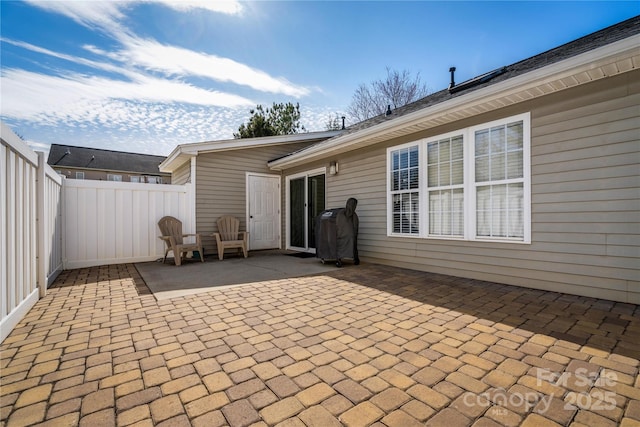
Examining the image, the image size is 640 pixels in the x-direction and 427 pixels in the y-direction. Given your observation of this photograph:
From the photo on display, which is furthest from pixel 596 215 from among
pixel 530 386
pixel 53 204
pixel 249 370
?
pixel 53 204

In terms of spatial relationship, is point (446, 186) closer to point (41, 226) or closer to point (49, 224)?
point (41, 226)

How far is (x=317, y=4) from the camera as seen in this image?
6.16 m

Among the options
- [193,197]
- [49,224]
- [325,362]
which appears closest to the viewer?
[325,362]

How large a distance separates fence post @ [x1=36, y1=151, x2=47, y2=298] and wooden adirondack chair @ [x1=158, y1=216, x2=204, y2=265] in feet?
7.09

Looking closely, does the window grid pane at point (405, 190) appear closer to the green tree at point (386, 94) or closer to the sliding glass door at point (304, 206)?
the sliding glass door at point (304, 206)

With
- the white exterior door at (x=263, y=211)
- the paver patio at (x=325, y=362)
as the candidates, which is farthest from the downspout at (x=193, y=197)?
the paver patio at (x=325, y=362)

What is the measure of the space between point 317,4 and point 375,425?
7335 mm

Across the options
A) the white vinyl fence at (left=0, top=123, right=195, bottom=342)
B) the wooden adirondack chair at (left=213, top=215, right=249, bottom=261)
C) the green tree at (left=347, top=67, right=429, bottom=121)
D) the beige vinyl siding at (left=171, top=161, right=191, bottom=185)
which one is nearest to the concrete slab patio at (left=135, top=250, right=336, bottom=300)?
the wooden adirondack chair at (left=213, top=215, right=249, bottom=261)

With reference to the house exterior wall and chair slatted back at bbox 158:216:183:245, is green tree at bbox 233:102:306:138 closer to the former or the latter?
chair slatted back at bbox 158:216:183:245

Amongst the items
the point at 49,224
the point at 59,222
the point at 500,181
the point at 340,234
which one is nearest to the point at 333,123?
the point at 340,234

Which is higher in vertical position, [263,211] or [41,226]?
[263,211]

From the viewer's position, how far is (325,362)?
5.90 feet

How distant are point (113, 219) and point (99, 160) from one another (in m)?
17.3

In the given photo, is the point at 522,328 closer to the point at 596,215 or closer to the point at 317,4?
the point at 596,215
